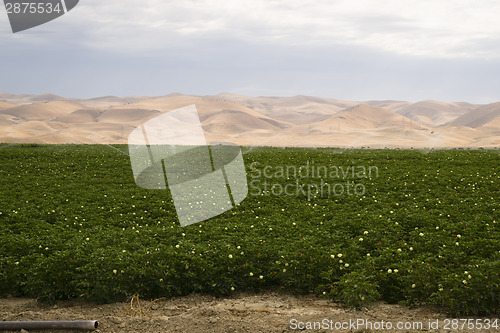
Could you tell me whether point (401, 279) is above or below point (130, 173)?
below

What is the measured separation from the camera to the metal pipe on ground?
680 cm

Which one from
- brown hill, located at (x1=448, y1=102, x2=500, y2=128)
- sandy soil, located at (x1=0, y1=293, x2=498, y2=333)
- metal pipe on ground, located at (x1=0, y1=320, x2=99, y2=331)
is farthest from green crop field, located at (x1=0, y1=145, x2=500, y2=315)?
brown hill, located at (x1=448, y1=102, x2=500, y2=128)

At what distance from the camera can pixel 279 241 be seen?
10039 mm

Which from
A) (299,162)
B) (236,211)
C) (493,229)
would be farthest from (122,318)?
(299,162)

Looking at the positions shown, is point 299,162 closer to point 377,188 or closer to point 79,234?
point 377,188

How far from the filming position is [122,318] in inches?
292

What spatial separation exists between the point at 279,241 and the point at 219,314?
118 inches

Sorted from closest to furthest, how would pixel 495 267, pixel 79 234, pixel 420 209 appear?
1. pixel 495 267
2. pixel 79 234
3. pixel 420 209

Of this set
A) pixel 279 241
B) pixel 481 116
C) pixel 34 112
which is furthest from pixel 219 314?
pixel 34 112

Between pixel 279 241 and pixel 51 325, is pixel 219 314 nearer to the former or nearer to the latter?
pixel 51 325

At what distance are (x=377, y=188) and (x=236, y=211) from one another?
5.56 meters

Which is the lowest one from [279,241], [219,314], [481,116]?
[481,116]

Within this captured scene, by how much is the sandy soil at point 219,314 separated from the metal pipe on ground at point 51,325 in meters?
0.25

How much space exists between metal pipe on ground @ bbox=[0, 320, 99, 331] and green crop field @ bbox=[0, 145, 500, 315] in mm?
1304
